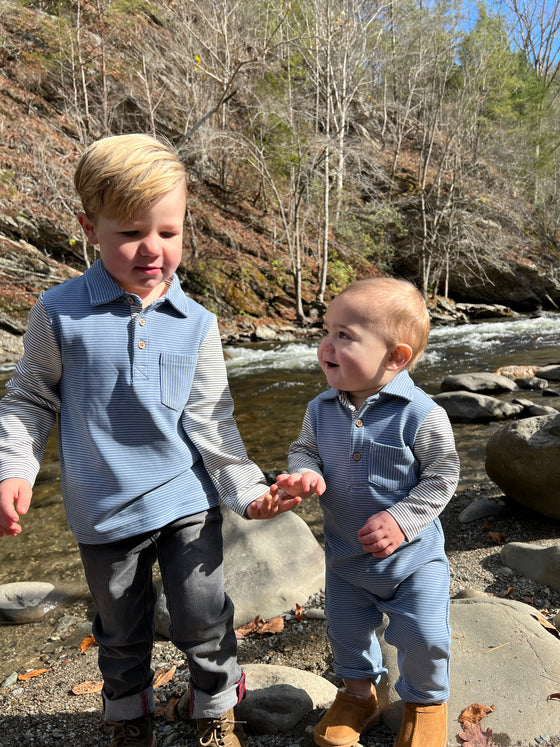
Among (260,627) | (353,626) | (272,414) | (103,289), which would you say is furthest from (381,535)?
(272,414)

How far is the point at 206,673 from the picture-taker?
1845 mm

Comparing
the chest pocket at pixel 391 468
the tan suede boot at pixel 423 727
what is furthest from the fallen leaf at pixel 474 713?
the chest pocket at pixel 391 468

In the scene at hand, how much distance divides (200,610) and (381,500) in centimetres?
69

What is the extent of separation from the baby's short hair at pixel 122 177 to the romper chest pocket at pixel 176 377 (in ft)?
1.55

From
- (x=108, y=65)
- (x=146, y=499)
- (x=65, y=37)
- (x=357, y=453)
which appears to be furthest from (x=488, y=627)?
(x=108, y=65)

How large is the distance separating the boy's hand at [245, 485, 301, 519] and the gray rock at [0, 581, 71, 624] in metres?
2.30

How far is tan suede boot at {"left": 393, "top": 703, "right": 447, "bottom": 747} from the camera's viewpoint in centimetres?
177

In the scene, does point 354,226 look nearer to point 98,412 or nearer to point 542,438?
point 542,438

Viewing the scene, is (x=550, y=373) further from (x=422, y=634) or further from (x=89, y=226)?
(x=89, y=226)

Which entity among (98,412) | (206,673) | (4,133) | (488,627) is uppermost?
(4,133)

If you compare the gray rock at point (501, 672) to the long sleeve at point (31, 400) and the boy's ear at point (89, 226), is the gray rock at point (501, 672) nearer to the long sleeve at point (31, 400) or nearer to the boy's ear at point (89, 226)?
the long sleeve at point (31, 400)

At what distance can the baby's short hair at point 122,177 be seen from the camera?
1686mm

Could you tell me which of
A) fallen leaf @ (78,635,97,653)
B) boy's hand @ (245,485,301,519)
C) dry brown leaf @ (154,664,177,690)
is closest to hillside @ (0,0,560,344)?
fallen leaf @ (78,635,97,653)

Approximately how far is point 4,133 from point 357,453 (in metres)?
18.9
